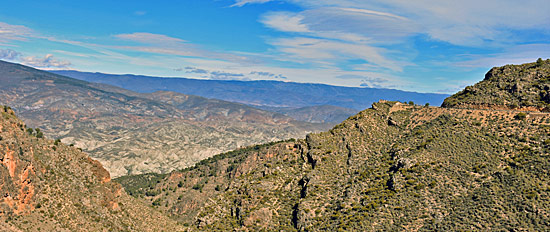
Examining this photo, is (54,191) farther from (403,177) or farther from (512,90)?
(512,90)

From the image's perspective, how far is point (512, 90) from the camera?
74750mm

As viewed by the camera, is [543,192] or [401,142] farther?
[401,142]

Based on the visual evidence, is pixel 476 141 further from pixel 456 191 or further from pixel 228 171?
pixel 228 171

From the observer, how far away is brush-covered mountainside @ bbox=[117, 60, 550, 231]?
56.2 meters

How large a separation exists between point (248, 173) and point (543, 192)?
49080mm

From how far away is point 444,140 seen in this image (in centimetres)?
6981

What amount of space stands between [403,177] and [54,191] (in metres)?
48.6

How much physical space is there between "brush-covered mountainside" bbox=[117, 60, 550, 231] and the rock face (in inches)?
73.4

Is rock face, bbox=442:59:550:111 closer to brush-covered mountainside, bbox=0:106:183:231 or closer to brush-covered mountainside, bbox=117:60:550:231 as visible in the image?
brush-covered mountainside, bbox=117:60:550:231

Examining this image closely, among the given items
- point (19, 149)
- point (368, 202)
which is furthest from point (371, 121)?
point (19, 149)

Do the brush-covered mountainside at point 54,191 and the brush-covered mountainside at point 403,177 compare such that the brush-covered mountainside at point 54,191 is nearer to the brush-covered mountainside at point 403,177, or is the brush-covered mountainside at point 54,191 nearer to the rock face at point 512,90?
the brush-covered mountainside at point 403,177

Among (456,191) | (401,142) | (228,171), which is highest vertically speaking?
(401,142)

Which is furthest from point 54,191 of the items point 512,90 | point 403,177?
point 512,90

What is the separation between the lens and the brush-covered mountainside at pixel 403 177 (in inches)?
2213
